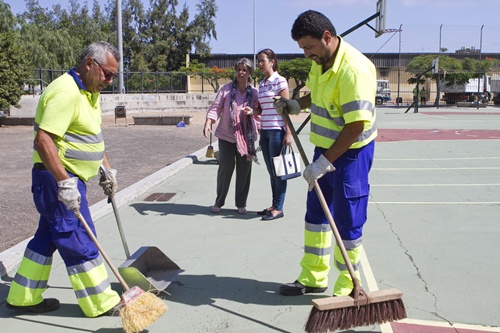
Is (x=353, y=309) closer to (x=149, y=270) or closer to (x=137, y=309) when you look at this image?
(x=137, y=309)

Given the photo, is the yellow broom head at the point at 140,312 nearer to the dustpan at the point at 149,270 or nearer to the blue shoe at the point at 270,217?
the dustpan at the point at 149,270

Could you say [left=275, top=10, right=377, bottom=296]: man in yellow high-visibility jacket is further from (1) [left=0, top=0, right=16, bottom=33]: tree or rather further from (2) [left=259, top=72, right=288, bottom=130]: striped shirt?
(1) [left=0, top=0, right=16, bottom=33]: tree

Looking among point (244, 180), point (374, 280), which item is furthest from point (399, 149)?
point (374, 280)

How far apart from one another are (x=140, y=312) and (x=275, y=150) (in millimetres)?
3354

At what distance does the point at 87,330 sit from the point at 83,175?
1028mm

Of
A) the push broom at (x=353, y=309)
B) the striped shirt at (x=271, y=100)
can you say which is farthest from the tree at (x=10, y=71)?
the push broom at (x=353, y=309)

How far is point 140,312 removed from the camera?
3436 mm

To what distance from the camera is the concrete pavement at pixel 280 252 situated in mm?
3816

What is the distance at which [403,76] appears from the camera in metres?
55.5

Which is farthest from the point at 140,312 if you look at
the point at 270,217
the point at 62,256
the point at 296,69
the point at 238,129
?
the point at 296,69

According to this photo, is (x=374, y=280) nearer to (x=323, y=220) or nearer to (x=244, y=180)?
(x=323, y=220)

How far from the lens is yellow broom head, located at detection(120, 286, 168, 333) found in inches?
133

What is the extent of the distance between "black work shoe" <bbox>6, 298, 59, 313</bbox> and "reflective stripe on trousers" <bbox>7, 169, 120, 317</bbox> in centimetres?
3

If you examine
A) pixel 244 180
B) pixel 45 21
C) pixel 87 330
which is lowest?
pixel 87 330
